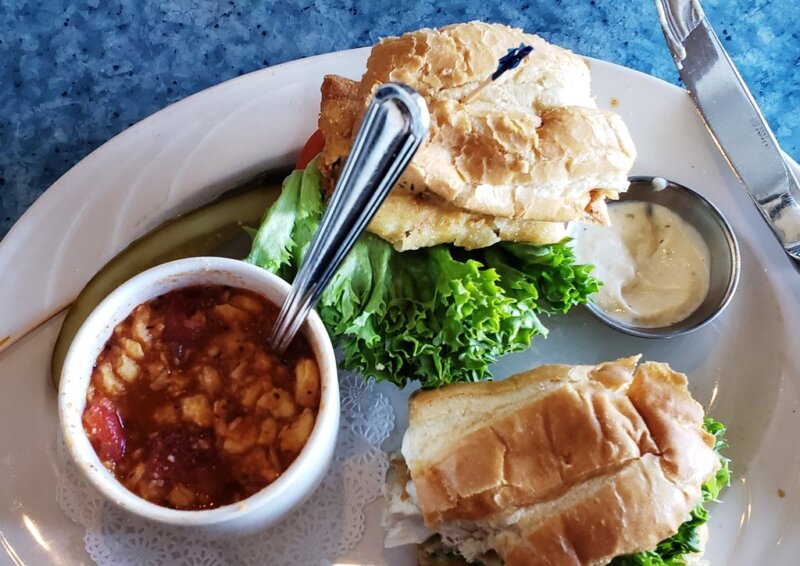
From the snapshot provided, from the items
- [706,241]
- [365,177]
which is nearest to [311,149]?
[365,177]

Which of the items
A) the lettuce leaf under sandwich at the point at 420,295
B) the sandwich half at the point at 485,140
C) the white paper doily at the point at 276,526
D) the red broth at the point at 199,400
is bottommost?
the white paper doily at the point at 276,526

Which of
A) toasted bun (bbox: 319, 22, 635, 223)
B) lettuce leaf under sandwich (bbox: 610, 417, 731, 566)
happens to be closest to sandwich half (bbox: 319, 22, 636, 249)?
toasted bun (bbox: 319, 22, 635, 223)

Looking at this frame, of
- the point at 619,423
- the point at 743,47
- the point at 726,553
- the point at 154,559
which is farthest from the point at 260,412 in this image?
the point at 743,47

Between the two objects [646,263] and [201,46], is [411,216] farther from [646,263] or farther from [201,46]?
[201,46]

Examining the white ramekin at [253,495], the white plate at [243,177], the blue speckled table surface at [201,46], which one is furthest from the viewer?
the blue speckled table surface at [201,46]

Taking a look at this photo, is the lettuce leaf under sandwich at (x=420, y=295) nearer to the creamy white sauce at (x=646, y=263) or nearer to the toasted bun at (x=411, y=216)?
the toasted bun at (x=411, y=216)

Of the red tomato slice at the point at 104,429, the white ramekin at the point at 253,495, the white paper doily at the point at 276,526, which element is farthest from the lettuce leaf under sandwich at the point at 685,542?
the red tomato slice at the point at 104,429

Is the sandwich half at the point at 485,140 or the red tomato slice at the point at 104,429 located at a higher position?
the sandwich half at the point at 485,140

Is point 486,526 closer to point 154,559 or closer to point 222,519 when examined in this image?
point 222,519
